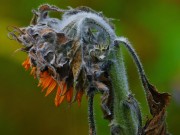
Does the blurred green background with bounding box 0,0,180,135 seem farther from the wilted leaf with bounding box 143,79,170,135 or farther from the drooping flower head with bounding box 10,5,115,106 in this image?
the drooping flower head with bounding box 10,5,115,106

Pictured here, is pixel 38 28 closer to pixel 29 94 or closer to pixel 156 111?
pixel 156 111

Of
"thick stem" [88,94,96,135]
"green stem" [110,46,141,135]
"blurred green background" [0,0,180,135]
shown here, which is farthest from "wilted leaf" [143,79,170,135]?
"blurred green background" [0,0,180,135]

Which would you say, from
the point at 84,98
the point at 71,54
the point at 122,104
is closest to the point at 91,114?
the point at 122,104

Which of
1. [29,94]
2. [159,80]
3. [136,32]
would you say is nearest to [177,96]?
[159,80]

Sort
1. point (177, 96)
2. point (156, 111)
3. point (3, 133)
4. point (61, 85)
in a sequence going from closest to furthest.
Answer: point (61, 85) → point (156, 111) → point (177, 96) → point (3, 133)

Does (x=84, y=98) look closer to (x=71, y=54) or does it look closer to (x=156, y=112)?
(x=156, y=112)

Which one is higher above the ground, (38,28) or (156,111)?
A: (38,28)

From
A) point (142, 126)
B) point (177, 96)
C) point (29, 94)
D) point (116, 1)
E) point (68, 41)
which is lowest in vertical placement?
point (142, 126)

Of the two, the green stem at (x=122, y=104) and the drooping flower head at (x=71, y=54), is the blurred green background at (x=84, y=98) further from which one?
the drooping flower head at (x=71, y=54)
